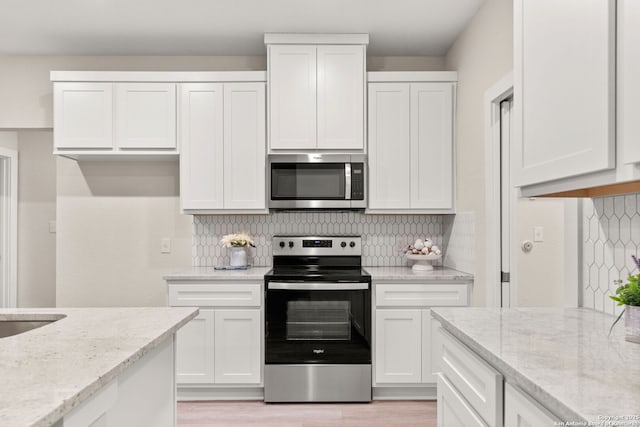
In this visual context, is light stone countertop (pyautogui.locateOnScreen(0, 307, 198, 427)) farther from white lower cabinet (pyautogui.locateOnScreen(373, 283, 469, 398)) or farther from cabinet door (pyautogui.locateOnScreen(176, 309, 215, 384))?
white lower cabinet (pyautogui.locateOnScreen(373, 283, 469, 398))

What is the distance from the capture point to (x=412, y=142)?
3.46 m

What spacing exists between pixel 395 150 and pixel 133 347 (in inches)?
102

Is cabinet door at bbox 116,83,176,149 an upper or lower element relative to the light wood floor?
upper

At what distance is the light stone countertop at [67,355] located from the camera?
859 mm

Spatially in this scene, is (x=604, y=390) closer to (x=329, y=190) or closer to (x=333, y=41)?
(x=329, y=190)

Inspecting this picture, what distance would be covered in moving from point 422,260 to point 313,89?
4.94ft

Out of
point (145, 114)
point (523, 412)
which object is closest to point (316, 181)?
point (145, 114)

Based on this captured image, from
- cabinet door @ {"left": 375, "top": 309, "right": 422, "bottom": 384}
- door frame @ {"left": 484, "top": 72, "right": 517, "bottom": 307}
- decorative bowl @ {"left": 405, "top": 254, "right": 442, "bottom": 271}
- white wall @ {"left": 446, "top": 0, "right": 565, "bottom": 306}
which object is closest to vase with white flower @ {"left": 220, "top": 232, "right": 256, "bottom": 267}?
cabinet door @ {"left": 375, "top": 309, "right": 422, "bottom": 384}

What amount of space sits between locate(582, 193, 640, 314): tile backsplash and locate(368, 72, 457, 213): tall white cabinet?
169 centimetres

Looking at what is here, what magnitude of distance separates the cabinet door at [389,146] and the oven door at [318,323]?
720 millimetres

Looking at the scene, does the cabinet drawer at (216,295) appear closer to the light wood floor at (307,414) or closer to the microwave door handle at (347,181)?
the light wood floor at (307,414)

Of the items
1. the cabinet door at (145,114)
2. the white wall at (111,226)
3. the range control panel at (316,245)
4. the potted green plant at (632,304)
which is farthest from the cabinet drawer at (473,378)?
the white wall at (111,226)

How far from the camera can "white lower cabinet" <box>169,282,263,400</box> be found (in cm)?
318

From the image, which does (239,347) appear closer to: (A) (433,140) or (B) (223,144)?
(B) (223,144)
